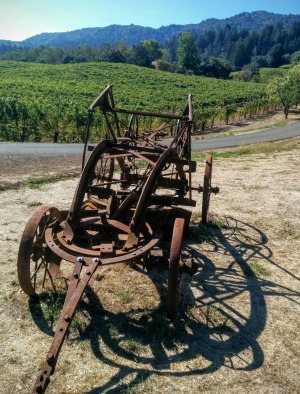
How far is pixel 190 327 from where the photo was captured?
14.5ft

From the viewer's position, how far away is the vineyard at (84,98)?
2377 centimetres

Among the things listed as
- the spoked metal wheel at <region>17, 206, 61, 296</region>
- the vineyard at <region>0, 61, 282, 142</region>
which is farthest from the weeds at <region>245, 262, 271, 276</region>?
the vineyard at <region>0, 61, 282, 142</region>

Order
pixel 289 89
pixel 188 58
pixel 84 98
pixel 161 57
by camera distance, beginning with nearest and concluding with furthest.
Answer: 1. pixel 289 89
2. pixel 84 98
3. pixel 188 58
4. pixel 161 57

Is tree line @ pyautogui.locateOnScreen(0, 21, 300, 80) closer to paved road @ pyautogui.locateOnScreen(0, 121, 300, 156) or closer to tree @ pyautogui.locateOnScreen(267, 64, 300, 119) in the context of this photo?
tree @ pyautogui.locateOnScreen(267, 64, 300, 119)

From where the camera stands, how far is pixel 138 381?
3.59 meters

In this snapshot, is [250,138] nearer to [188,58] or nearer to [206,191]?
[206,191]

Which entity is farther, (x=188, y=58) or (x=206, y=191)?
(x=188, y=58)

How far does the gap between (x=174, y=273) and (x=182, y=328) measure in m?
0.83

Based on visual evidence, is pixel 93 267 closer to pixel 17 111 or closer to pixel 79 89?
pixel 17 111

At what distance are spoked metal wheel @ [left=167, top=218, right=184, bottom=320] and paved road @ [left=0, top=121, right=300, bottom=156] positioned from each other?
43.5 feet

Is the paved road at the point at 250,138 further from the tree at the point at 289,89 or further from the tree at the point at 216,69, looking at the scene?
the tree at the point at 216,69

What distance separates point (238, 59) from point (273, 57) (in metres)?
22.5

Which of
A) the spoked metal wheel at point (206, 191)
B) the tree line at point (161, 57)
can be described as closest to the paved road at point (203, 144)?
the spoked metal wheel at point (206, 191)

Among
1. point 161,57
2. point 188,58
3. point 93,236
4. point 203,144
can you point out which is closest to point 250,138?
point 203,144
